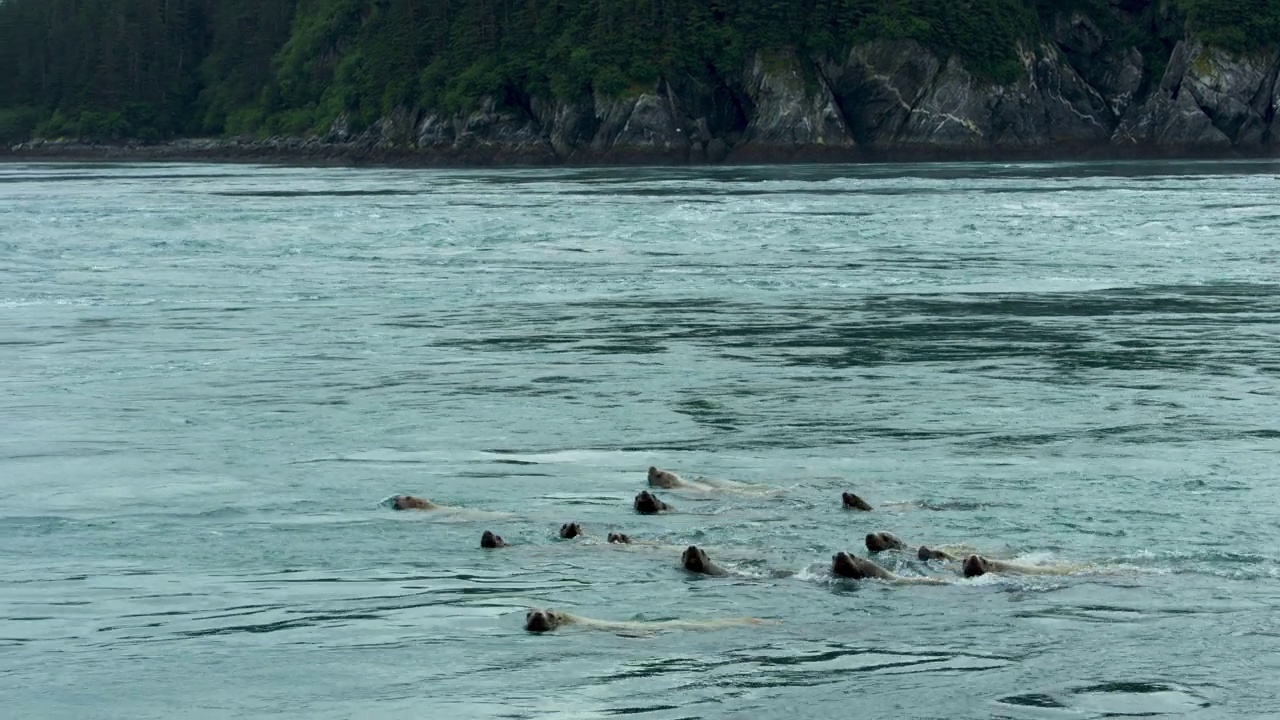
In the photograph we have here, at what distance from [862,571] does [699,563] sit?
1.19m

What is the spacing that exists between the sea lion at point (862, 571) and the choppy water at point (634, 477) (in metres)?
0.17

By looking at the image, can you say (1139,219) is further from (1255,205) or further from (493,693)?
(493,693)

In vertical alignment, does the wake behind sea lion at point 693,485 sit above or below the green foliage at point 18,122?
above

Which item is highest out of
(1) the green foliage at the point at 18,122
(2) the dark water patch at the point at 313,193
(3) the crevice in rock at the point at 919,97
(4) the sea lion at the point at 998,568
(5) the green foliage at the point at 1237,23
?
(5) the green foliage at the point at 1237,23

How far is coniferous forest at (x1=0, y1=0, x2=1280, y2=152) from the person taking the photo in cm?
11500

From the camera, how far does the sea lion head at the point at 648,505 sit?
15711mm

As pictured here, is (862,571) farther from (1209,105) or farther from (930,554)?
(1209,105)

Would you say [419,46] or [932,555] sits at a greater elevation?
[419,46]

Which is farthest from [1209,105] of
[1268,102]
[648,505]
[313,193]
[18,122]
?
[18,122]

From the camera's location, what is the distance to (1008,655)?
11.6 m

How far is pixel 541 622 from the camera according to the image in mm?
12352

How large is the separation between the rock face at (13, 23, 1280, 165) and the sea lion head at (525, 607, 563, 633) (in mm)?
97329

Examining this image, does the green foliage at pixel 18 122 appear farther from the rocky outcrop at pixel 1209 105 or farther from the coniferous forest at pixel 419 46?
the rocky outcrop at pixel 1209 105

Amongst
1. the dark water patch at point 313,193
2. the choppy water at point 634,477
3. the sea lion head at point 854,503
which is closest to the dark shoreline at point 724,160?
the dark water patch at point 313,193
